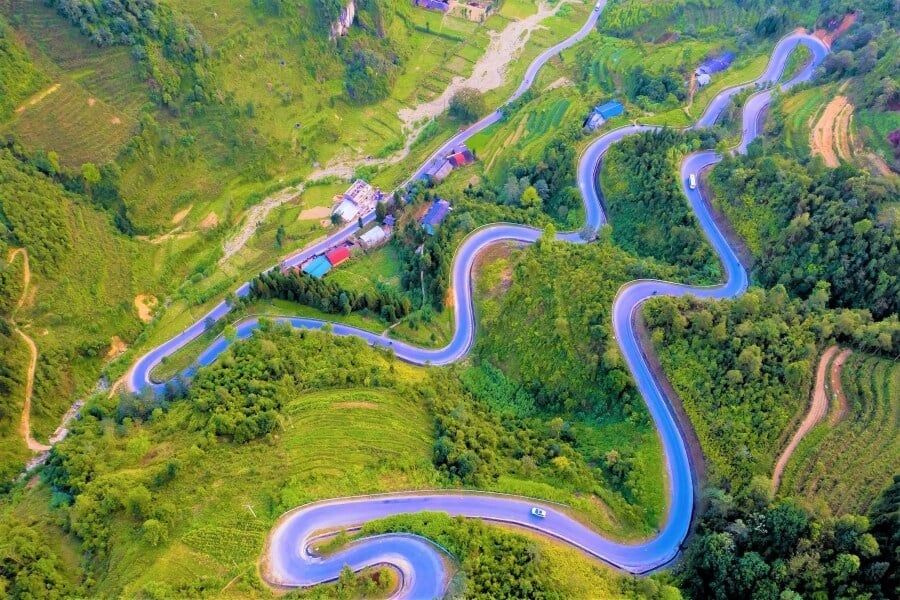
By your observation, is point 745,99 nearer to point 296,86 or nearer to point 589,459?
point 589,459

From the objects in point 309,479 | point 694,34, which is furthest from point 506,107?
point 309,479

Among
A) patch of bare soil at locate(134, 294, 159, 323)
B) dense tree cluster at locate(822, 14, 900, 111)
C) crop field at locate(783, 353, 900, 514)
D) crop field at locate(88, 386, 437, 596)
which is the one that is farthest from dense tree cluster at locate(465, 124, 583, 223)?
patch of bare soil at locate(134, 294, 159, 323)

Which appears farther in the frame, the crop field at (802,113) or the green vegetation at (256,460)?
the crop field at (802,113)

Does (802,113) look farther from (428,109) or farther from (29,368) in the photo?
(29,368)

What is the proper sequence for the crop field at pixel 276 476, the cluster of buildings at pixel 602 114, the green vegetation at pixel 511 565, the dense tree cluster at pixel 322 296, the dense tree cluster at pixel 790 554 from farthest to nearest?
the cluster of buildings at pixel 602 114, the dense tree cluster at pixel 322 296, the crop field at pixel 276 476, the green vegetation at pixel 511 565, the dense tree cluster at pixel 790 554

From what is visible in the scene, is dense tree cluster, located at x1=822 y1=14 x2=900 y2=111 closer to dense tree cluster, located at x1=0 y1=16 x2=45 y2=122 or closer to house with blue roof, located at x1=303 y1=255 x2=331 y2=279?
house with blue roof, located at x1=303 y1=255 x2=331 y2=279

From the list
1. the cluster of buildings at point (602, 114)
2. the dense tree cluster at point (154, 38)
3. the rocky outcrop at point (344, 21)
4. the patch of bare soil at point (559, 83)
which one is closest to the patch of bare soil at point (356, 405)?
the cluster of buildings at point (602, 114)

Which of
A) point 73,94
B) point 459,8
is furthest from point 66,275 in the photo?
point 459,8

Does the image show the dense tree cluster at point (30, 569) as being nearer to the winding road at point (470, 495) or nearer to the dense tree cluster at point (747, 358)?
the winding road at point (470, 495)
